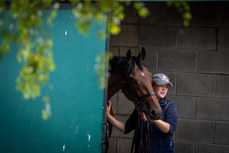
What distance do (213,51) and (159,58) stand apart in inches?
28.6

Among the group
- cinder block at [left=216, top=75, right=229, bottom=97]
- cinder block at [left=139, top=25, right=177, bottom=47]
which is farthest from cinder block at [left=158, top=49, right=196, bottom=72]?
cinder block at [left=216, top=75, right=229, bottom=97]

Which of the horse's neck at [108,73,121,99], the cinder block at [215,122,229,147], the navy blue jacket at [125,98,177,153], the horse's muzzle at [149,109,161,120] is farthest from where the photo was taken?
the cinder block at [215,122,229,147]

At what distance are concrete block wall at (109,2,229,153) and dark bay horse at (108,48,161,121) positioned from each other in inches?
41.5

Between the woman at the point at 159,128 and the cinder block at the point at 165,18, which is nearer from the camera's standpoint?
the woman at the point at 159,128

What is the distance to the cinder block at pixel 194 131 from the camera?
4.10 m

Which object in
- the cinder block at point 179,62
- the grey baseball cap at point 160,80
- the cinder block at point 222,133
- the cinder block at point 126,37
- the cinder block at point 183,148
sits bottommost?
the cinder block at point 183,148

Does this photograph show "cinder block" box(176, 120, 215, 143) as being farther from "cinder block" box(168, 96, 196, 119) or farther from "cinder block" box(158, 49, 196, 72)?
"cinder block" box(158, 49, 196, 72)

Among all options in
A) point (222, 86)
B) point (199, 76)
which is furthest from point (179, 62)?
point (222, 86)

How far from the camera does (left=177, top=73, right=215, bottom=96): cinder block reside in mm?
4098

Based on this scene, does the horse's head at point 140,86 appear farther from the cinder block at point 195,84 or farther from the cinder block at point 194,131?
the cinder block at point 194,131

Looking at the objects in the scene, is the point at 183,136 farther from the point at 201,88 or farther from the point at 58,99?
the point at 58,99

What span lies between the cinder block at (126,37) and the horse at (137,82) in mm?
1060

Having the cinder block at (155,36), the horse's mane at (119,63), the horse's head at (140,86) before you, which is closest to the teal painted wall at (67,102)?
the horse's mane at (119,63)

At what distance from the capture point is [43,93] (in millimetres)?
3025
